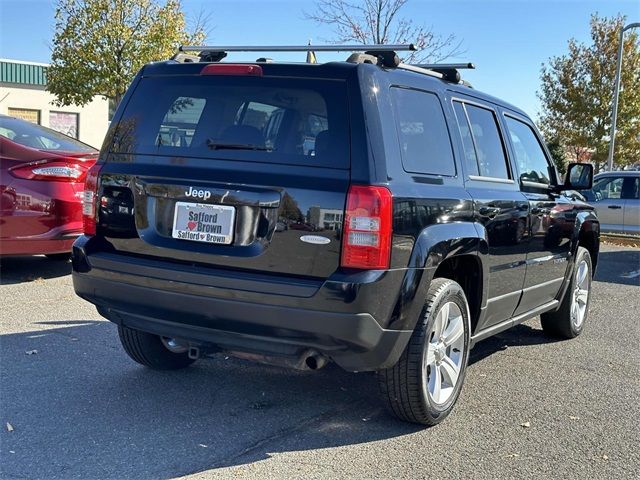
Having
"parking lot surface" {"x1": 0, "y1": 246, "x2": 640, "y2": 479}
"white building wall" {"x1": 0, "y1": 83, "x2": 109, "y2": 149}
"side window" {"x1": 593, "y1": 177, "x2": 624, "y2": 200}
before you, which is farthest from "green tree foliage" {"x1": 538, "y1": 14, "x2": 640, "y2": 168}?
"parking lot surface" {"x1": 0, "y1": 246, "x2": 640, "y2": 479}

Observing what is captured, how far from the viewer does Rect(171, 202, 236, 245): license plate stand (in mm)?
3443

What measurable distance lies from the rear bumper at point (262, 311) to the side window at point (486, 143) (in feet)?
4.81

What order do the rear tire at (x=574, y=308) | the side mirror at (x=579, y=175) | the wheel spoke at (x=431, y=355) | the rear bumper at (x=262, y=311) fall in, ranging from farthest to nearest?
1. the rear tire at (x=574, y=308)
2. the side mirror at (x=579, y=175)
3. the wheel spoke at (x=431, y=355)
4. the rear bumper at (x=262, y=311)

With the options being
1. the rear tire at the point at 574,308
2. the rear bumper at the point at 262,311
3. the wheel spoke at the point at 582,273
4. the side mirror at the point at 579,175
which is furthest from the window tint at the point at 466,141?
the wheel spoke at the point at 582,273

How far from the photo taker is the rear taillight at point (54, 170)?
22.3 feet

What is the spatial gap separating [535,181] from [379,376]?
7.68ft

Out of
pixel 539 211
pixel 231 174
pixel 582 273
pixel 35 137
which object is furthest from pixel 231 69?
pixel 35 137

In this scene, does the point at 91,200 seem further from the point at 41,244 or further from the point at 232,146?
the point at 41,244

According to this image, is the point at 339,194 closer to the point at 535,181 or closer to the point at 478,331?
the point at 478,331

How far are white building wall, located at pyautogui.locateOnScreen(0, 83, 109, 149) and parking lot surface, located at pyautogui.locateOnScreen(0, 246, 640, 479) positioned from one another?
2612cm

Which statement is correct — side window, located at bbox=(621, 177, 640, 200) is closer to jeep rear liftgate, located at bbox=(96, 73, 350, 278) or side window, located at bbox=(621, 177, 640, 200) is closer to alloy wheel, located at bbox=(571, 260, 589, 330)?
alloy wheel, located at bbox=(571, 260, 589, 330)

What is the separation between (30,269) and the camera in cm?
787

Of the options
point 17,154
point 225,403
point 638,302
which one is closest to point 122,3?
point 17,154

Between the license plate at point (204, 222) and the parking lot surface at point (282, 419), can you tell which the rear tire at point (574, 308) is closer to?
the parking lot surface at point (282, 419)
